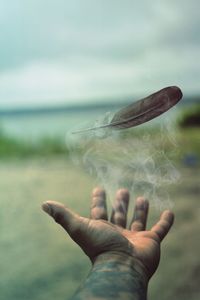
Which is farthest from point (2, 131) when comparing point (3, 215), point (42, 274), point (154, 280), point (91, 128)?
point (91, 128)

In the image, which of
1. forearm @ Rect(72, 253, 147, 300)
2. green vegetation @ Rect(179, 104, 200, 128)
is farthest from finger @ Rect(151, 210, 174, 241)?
green vegetation @ Rect(179, 104, 200, 128)

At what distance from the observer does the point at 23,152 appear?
5.24ft

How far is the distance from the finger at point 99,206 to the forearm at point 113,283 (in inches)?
3.0

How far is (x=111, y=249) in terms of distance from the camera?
68cm

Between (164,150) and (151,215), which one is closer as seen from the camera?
(164,150)

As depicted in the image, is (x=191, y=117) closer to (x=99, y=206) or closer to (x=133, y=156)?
(x=133, y=156)

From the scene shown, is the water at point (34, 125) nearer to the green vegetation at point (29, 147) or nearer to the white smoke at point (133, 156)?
the green vegetation at point (29, 147)

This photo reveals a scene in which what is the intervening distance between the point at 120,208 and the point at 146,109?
0.15 m

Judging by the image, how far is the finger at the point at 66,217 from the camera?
65 centimetres

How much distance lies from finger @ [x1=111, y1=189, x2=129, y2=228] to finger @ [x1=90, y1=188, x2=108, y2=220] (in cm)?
3

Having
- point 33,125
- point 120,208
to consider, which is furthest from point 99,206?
point 33,125

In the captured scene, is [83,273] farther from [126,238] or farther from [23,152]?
[126,238]

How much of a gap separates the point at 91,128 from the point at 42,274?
2.51 feet

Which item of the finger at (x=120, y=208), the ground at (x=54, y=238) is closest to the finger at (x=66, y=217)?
the finger at (x=120, y=208)
